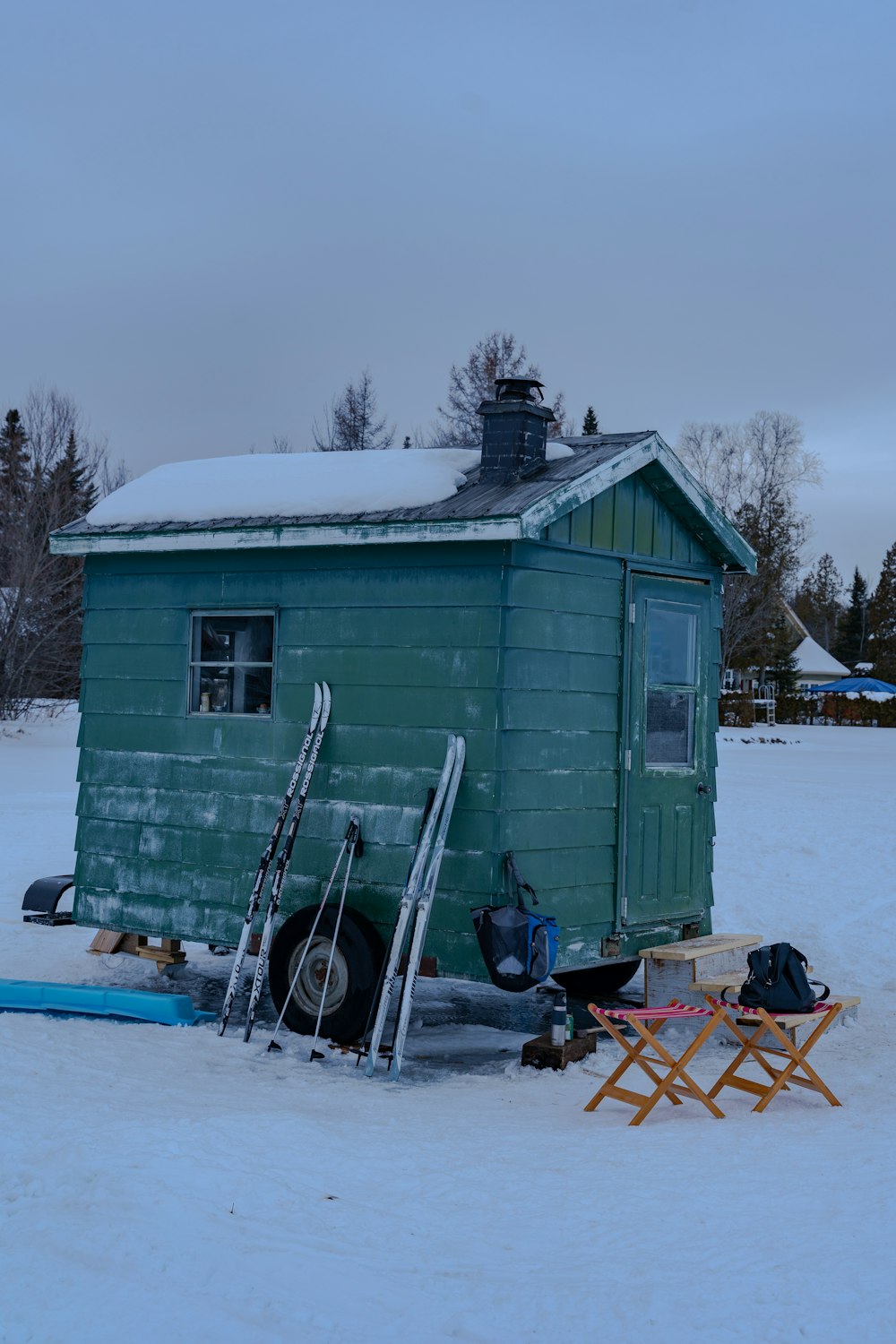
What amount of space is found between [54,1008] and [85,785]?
173 centimetres

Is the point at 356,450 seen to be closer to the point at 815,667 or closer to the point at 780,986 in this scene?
the point at 780,986

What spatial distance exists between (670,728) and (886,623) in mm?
52647

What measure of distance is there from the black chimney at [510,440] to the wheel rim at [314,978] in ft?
9.54

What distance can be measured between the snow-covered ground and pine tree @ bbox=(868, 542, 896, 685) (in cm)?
5128

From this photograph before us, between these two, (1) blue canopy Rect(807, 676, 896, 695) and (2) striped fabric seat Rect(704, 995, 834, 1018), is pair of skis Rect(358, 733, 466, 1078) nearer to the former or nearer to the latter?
(2) striped fabric seat Rect(704, 995, 834, 1018)

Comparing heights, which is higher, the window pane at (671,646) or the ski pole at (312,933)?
the window pane at (671,646)

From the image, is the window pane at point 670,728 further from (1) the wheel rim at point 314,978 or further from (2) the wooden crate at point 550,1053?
(1) the wheel rim at point 314,978

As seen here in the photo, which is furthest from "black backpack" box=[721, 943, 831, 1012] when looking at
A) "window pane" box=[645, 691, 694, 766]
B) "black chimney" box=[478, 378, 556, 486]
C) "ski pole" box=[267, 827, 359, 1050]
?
"black chimney" box=[478, 378, 556, 486]

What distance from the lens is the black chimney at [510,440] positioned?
27.0 feet

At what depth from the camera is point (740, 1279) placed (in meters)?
4.27

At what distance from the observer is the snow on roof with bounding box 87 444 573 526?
26.6 feet

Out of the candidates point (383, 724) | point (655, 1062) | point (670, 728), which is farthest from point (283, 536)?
point (655, 1062)

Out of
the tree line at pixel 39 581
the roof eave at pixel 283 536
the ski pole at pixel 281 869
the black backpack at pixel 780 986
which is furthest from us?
the tree line at pixel 39 581

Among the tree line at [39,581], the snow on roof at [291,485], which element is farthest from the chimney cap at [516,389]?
the tree line at [39,581]
